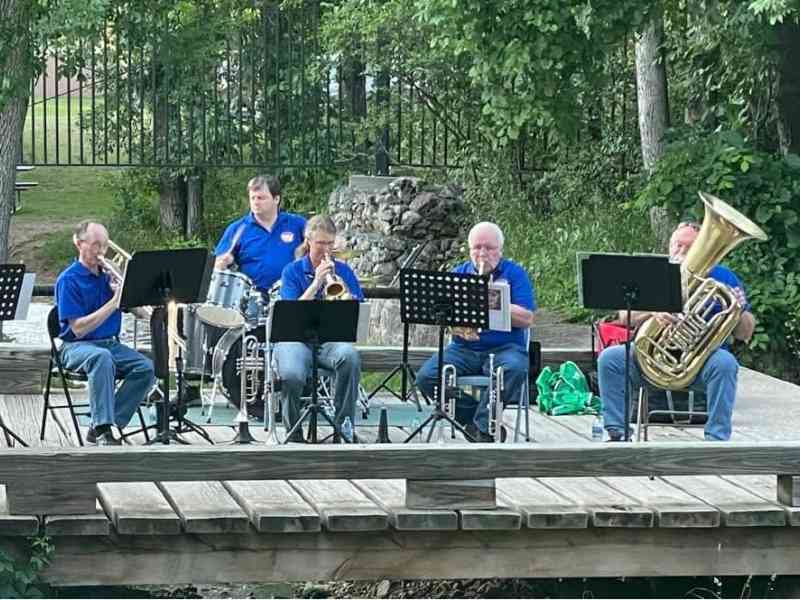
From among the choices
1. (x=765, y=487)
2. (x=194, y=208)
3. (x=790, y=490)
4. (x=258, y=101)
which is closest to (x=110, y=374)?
(x=765, y=487)

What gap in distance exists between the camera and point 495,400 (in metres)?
10.2

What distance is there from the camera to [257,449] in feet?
27.2

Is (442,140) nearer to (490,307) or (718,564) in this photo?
(490,307)

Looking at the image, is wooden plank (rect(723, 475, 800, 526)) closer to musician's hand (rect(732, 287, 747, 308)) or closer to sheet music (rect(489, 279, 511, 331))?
musician's hand (rect(732, 287, 747, 308))

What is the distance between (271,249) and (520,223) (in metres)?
6.47

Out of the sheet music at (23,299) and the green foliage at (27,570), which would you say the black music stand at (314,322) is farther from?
the green foliage at (27,570)

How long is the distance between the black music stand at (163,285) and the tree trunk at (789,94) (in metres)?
6.31

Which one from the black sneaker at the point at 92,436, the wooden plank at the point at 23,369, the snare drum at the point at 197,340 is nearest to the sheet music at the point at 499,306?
the snare drum at the point at 197,340

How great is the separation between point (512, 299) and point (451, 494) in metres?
1.98

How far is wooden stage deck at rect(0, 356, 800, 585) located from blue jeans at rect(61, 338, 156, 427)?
1.01m

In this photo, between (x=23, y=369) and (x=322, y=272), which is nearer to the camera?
(x=322, y=272)

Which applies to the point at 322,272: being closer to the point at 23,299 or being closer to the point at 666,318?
the point at 23,299

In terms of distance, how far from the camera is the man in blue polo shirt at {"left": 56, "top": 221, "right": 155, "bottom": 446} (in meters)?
9.86

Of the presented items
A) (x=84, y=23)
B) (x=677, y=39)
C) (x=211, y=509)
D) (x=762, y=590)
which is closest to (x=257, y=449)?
(x=211, y=509)
